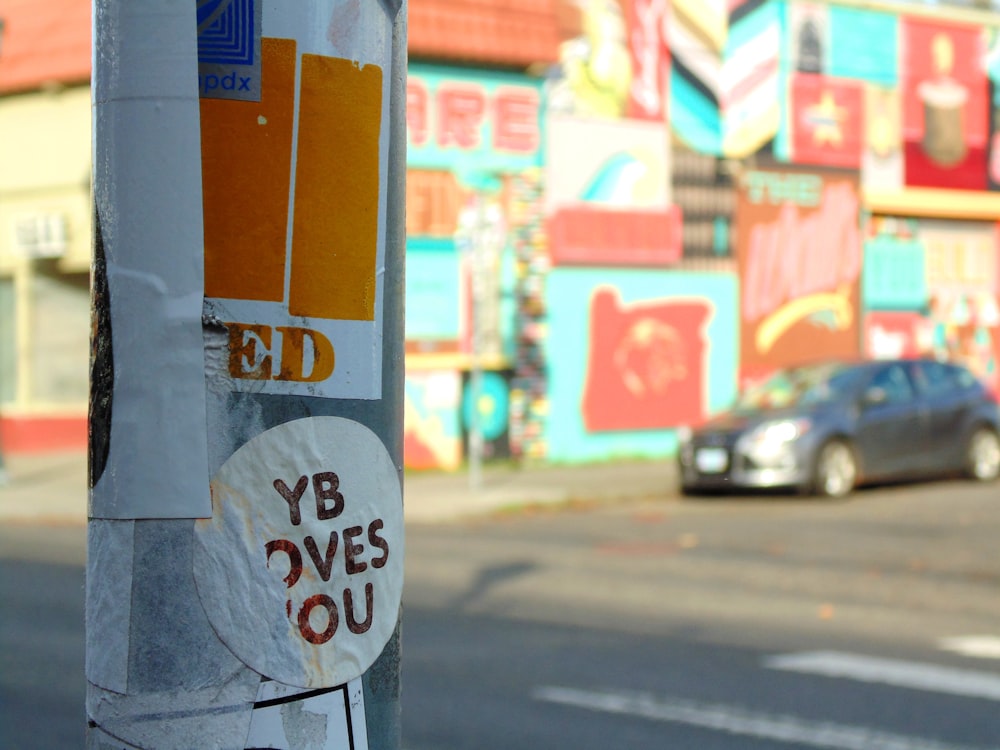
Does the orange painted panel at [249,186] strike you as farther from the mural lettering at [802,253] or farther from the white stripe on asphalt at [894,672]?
the mural lettering at [802,253]

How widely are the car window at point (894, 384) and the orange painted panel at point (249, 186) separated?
642 inches

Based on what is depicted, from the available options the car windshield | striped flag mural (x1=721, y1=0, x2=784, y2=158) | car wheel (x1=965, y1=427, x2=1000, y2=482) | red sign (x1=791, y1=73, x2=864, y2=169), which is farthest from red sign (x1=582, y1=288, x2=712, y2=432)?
car wheel (x1=965, y1=427, x2=1000, y2=482)

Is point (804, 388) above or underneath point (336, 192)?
underneath

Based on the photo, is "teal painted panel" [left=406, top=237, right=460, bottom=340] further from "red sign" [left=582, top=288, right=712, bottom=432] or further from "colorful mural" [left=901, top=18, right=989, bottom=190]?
"colorful mural" [left=901, top=18, right=989, bottom=190]

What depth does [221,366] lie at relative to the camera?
83.1 inches

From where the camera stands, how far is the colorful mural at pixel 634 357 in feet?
74.6

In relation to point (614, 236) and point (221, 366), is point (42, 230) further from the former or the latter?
point (221, 366)

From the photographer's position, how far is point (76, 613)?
389 inches

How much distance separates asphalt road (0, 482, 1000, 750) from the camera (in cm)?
693

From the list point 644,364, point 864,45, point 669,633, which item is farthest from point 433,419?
point 669,633

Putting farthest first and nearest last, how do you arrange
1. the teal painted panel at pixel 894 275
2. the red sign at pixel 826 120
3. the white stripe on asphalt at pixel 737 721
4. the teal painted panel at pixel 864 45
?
the teal painted panel at pixel 894 275 < the teal painted panel at pixel 864 45 < the red sign at pixel 826 120 < the white stripe on asphalt at pixel 737 721

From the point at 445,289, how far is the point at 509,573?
32.3 ft

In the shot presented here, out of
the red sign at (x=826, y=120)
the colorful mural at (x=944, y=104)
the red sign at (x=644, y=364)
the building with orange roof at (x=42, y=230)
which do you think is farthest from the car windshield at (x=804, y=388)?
the building with orange roof at (x=42, y=230)

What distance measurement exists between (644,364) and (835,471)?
7.10 m
